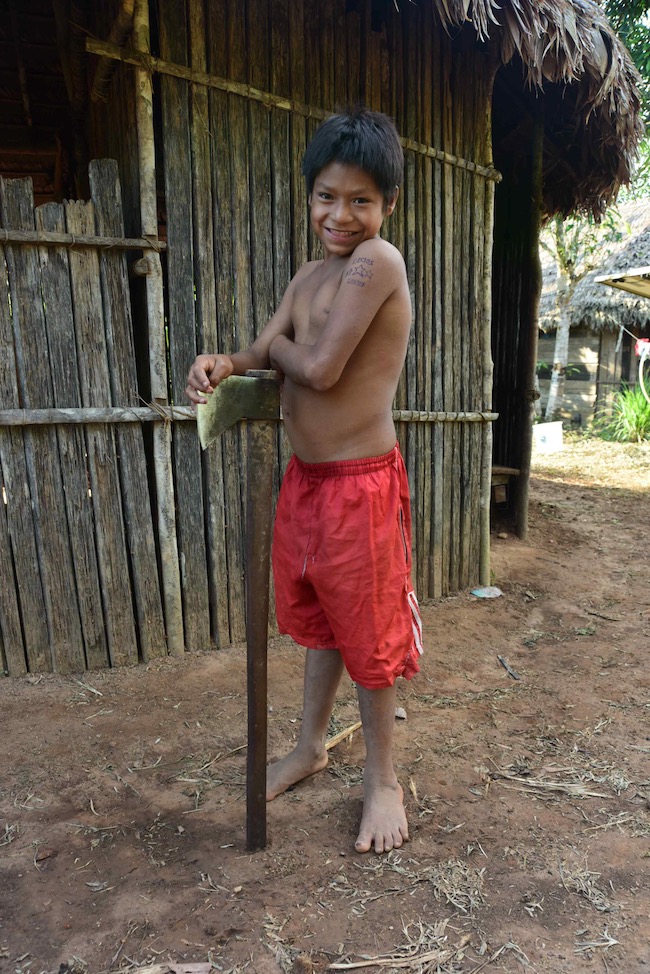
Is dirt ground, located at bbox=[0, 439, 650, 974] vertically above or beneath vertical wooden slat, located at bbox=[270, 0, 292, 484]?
beneath

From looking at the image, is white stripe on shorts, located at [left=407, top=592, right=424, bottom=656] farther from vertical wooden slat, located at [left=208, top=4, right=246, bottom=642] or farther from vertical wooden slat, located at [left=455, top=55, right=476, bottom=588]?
vertical wooden slat, located at [left=455, top=55, right=476, bottom=588]

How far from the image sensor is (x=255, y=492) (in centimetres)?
167

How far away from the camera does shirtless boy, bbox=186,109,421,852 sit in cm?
165

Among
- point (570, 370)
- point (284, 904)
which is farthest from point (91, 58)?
point (570, 370)

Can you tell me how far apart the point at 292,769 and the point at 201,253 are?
2126 millimetres

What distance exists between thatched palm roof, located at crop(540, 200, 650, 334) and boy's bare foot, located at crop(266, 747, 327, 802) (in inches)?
437

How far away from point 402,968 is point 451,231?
11.7 feet

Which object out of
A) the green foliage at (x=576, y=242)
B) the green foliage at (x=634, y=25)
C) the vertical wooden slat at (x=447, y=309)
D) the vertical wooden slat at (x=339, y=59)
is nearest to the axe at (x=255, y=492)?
the vertical wooden slat at (x=339, y=59)

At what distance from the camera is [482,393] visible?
4.21m

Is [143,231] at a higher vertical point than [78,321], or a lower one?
higher

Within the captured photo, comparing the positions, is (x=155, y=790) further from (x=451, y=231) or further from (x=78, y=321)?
(x=451, y=231)

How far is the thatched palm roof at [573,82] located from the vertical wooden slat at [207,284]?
Answer: 3.61 feet

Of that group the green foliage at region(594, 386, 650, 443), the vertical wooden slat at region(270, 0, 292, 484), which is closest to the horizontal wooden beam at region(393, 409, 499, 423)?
the vertical wooden slat at region(270, 0, 292, 484)

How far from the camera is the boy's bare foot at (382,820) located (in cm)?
181
